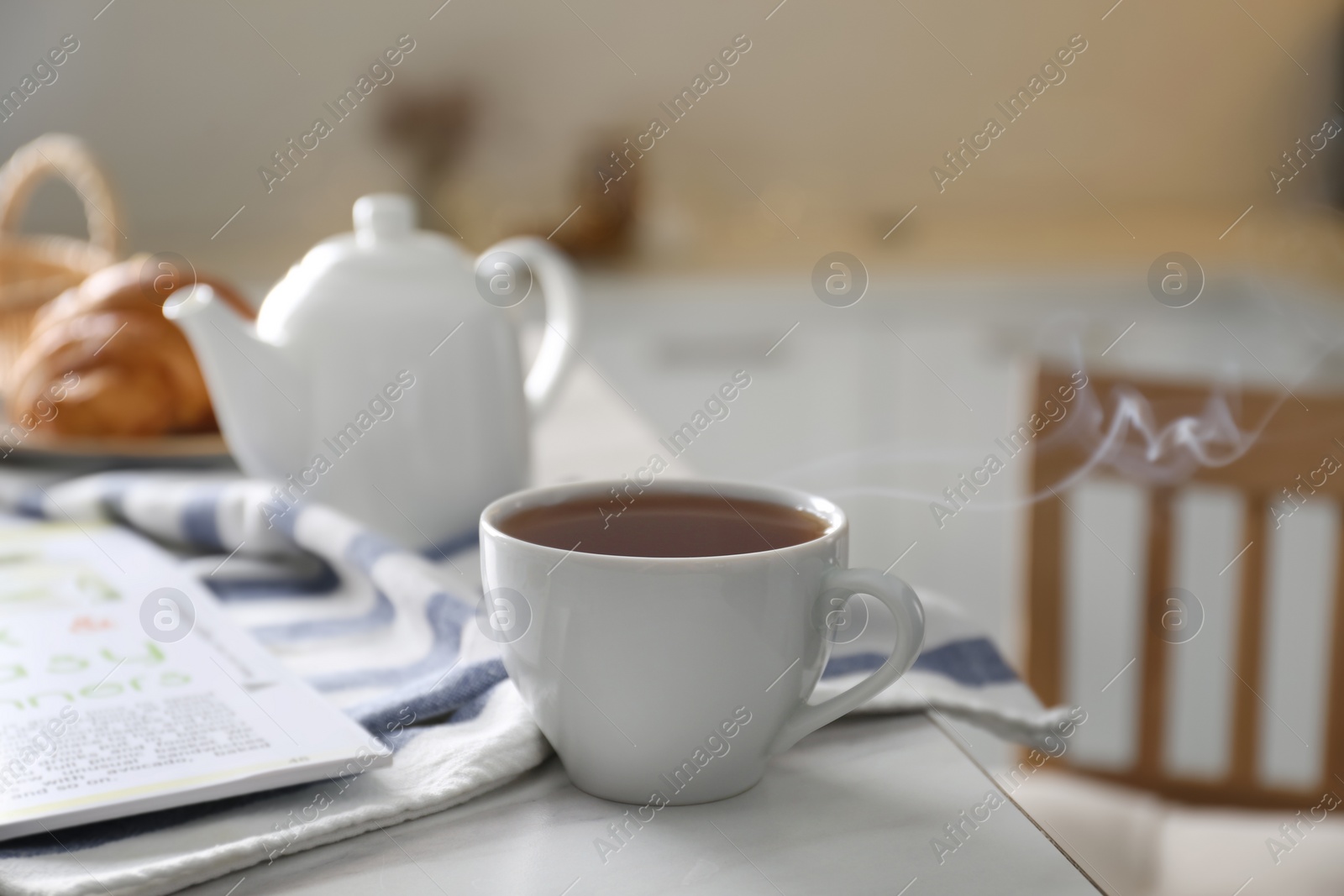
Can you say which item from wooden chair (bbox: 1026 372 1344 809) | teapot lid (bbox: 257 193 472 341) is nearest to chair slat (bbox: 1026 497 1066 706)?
wooden chair (bbox: 1026 372 1344 809)

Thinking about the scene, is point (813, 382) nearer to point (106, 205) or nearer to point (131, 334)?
point (106, 205)

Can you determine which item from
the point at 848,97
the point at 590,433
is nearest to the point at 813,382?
the point at 848,97

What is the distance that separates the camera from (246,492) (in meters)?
0.67

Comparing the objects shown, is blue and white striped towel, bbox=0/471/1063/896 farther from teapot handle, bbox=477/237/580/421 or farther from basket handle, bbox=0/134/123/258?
basket handle, bbox=0/134/123/258

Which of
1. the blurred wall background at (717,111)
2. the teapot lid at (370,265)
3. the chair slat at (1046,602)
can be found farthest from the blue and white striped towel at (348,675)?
the blurred wall background at (717,111)

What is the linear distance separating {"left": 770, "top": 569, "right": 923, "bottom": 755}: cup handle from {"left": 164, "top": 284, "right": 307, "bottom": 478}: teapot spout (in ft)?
1.25

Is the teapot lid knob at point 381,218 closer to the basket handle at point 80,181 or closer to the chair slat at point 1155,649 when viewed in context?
the basket handle at point 80,181

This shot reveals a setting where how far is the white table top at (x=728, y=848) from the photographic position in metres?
0.36

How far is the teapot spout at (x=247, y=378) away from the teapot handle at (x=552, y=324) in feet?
0.54

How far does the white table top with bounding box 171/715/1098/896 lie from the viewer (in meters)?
0.36

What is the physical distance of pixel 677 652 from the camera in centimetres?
38

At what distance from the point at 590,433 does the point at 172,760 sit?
52cm

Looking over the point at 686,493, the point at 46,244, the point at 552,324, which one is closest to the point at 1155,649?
the point at 552,324

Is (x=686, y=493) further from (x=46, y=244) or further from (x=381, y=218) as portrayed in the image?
(x=46, y=244)
